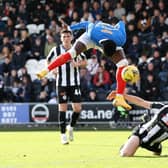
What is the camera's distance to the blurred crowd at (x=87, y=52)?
20688mm

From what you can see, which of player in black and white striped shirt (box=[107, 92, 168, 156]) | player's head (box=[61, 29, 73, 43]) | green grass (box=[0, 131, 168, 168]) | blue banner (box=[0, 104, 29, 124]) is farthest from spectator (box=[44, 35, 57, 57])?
player in black and white striped shirt (box=[107, 92, 168, 156])

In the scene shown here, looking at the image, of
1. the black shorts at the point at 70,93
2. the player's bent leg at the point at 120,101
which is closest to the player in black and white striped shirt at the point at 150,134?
the player's bent leg at the point at 120,101

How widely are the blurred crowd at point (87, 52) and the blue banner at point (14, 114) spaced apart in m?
0.86

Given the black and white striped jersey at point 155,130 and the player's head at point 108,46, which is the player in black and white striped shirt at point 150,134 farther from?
the player's head at point 108,46

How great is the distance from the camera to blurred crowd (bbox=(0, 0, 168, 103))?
20.7 m

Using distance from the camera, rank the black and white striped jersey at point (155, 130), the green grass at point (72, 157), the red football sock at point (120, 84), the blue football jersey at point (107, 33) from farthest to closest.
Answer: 1. the blue football jersey at point (107, 33)
2. the red football sock at point (120, 84)
3. the black and white striped jersey at point (155, 130)
4. the green grass at point (72, 157)

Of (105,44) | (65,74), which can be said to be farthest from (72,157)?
(65,74)

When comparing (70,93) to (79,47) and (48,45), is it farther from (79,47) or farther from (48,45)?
(48,45)

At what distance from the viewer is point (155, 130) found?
9.65 meters

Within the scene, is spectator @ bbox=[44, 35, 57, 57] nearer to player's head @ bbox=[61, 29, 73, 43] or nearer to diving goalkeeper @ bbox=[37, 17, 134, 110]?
player's head @ bbox=[61, 29, 73, 43]

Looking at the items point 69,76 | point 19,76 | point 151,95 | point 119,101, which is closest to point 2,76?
point 19,76

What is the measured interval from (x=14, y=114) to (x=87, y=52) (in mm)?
3327

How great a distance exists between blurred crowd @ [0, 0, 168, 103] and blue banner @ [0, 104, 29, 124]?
0.86m

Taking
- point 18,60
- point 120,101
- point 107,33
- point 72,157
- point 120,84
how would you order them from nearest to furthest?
point 72,157 < point 120,101 < point 120,84 < point 107,33 < point 18,60
